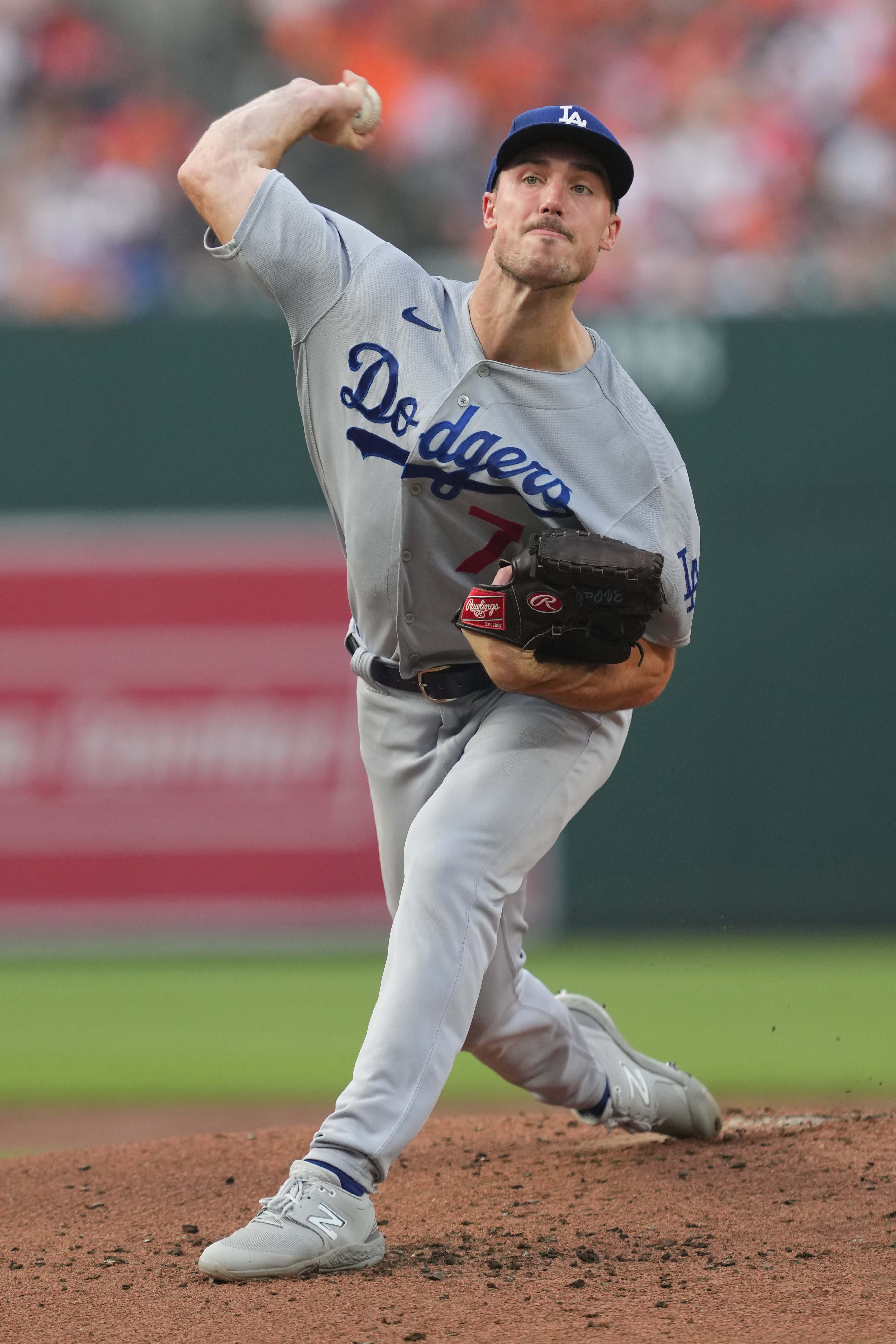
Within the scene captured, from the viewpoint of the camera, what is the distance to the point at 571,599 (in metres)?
2.72

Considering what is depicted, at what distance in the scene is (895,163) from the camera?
9125mm

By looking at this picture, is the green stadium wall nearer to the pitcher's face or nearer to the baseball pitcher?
the baseball pitcher

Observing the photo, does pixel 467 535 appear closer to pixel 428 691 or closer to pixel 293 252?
pixel 428 691

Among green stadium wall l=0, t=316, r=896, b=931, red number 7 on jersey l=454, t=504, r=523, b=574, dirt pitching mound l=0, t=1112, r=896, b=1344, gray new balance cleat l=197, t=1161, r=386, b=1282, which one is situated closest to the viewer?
dirt pitching mound l=0, t=1112, r=896, b=1344

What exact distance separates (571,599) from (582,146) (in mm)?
809

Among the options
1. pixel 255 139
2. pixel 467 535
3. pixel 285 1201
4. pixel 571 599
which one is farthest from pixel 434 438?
pixel 285 1201

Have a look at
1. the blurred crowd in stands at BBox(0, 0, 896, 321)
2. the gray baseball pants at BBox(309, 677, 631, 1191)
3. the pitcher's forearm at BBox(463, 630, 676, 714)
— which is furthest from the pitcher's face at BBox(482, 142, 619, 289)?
the blurred crowd in stands at BBox(0, 0, 896, 321)

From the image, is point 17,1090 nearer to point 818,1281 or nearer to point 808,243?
point 818,1281

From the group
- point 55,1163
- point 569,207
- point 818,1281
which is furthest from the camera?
point 55,1163

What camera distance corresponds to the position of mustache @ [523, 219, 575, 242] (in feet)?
9.25

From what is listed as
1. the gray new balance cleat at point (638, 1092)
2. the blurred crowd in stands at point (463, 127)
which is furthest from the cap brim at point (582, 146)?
the blurred crowd in stands at point (463, 127)

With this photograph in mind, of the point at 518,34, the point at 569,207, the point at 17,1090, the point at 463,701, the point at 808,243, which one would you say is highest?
the point at 518,34

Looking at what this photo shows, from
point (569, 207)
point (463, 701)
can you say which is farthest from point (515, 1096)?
point (569, 207)

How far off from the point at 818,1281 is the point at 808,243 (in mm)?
7325
